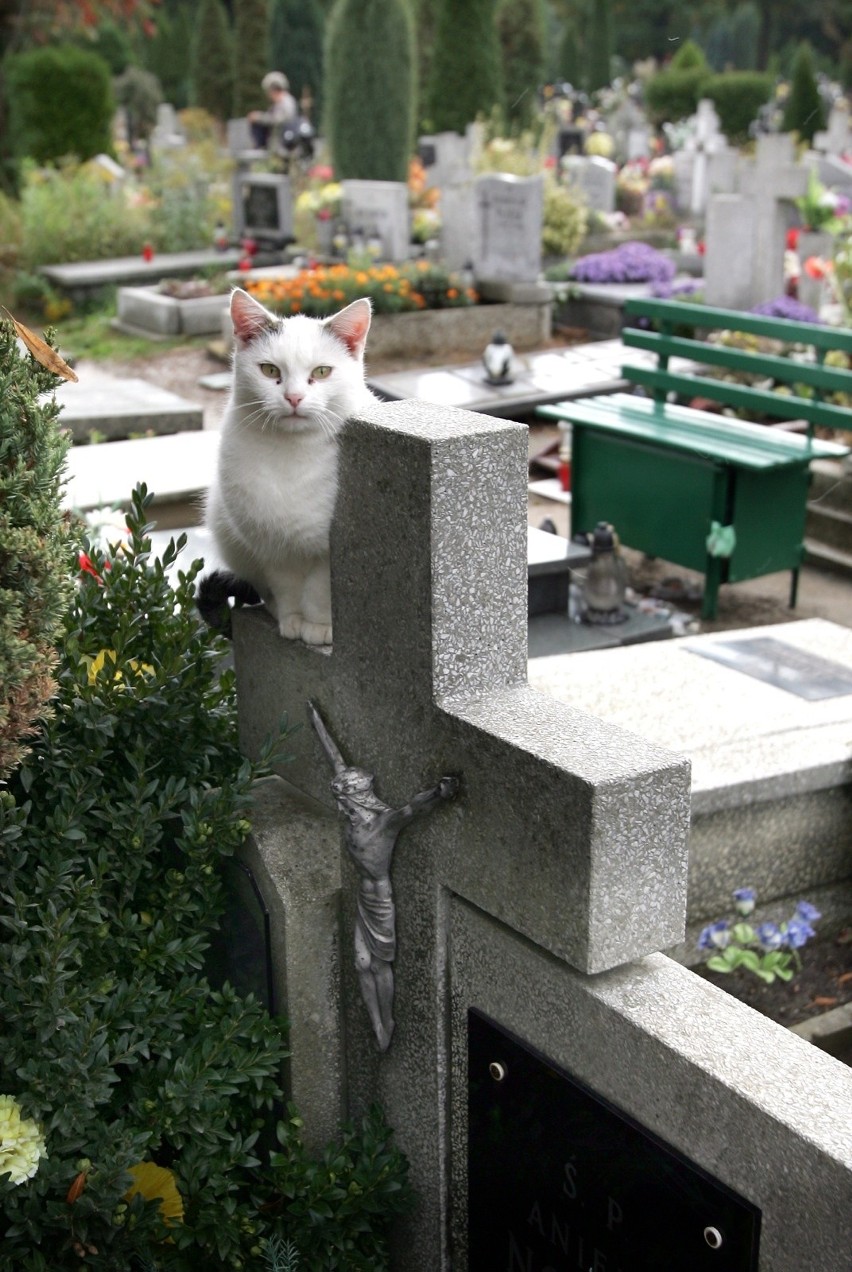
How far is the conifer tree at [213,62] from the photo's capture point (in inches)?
1188

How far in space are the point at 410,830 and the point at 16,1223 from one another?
904mm

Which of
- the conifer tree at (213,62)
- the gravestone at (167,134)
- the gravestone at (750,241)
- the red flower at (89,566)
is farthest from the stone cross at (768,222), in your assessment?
the conifer tree at (213,62)

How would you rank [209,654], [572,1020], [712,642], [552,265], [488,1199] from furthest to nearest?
[552,265] → [712,642] → [209,654] → [488,1199] → [572,1020]

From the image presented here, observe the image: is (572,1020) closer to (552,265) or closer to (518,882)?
(518,882)

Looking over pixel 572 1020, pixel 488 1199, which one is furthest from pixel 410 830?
pixel 488 1199

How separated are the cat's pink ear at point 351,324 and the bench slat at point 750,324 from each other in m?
4.58

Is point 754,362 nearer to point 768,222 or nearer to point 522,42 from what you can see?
point 768,222

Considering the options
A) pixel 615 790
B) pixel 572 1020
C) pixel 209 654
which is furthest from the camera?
pixel 209 654

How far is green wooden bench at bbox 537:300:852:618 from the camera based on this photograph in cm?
648

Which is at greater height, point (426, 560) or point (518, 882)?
point (426, 560)

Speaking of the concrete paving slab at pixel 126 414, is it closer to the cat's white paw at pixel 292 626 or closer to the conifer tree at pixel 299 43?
the cat's white paw at pixel 292 626

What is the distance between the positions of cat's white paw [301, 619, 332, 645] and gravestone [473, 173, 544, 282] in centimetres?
1049

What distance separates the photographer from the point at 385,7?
53.6 feet

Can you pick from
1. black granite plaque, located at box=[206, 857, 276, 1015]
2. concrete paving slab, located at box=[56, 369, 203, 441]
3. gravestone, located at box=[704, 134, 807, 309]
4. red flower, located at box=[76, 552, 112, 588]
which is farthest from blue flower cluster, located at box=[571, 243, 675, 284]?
black granite plaque, located at box=[206, 857, 276, 1015]
